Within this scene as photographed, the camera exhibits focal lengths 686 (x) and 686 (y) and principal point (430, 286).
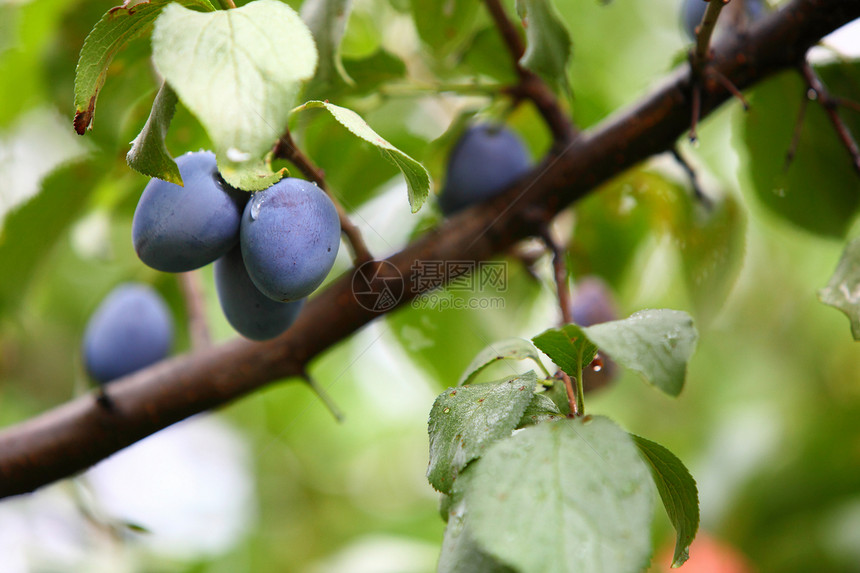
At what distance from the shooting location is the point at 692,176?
2.22 feet

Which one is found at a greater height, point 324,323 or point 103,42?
point 103,42

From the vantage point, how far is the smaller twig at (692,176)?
0.64m

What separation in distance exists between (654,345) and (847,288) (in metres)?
0.20

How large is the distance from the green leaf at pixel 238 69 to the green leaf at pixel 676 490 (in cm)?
29

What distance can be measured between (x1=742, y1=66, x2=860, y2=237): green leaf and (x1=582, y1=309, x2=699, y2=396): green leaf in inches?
16.1

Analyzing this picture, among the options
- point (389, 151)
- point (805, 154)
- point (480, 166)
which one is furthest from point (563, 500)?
point (805, 154)

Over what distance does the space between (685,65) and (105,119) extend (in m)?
0.61

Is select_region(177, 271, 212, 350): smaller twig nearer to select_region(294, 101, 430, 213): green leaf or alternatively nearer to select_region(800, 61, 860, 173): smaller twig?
select_region(294, 101, 430, 213): green leaf

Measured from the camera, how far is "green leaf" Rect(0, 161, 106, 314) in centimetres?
75

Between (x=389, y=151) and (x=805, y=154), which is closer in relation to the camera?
(x=389, y=151)

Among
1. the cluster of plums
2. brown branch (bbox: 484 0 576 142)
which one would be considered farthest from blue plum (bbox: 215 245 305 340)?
brown branch (bbox: 484 0 576 142)

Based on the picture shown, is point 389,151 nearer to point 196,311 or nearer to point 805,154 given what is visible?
point 196,311

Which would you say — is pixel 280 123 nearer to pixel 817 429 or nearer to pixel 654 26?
pixel 817 429

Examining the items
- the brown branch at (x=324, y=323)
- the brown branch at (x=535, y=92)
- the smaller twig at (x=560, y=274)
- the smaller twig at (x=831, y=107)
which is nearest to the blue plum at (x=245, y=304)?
the brown branch at (x=324, y=323)
